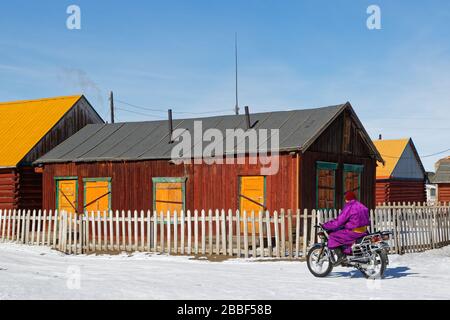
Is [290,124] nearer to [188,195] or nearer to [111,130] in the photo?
[188,195]

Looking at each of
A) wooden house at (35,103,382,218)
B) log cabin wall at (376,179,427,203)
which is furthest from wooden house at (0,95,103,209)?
log cabin wall at (376,179,427,203)

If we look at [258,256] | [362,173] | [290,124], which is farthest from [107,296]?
[362,173]

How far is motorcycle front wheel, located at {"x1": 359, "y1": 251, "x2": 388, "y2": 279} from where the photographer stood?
1201 cm

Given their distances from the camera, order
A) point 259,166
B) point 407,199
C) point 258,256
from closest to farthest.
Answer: point 258,256
point 259,166
point 407,199

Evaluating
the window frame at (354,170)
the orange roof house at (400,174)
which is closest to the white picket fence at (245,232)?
the window frame at (354,170)

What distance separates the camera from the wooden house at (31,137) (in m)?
25.9

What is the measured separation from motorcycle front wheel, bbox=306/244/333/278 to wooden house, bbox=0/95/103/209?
53.1ft

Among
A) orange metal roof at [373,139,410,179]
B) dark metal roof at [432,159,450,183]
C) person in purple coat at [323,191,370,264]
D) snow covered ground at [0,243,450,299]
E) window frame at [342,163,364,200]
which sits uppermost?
orange metal roof at [373,139,410,179]

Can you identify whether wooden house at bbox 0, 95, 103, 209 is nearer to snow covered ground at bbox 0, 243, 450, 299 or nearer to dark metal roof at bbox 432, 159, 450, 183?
snow covered ground at bbox 0, 243, 450, 299

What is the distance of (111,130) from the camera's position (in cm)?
2638

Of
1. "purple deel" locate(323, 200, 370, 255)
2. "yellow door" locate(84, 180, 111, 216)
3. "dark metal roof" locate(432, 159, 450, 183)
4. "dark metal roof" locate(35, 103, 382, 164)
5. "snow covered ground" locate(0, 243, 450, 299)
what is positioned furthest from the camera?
"dark metal roof" locate(432, 159, 450, 183)

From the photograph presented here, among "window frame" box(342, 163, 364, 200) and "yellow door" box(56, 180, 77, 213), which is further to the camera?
"yellow door" box(56, 180, 77, 213)

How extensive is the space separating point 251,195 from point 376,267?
8663 millimetres
